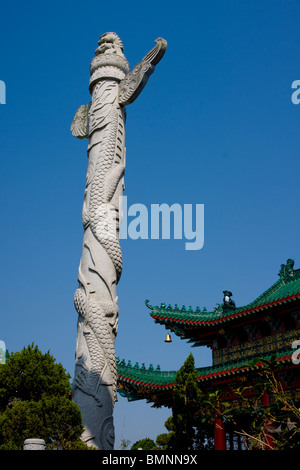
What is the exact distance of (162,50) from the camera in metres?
9.13

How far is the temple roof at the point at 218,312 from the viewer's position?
49.9ft

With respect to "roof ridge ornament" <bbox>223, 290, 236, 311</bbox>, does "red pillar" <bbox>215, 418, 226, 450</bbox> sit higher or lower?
lower

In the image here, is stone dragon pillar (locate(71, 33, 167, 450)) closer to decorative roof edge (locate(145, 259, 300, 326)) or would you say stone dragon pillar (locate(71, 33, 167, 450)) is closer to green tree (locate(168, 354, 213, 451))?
green tree (locate(168, 354, 213, 451))

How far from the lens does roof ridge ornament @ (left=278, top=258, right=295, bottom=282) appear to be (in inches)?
682

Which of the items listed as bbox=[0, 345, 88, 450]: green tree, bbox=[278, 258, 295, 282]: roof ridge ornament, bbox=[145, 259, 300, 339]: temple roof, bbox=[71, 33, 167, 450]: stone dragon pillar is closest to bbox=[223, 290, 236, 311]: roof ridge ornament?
bbox=[145, 259, 300, 339]: temple roof

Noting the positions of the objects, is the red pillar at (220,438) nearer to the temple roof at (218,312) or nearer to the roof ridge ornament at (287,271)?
the temple roof at (218,312)

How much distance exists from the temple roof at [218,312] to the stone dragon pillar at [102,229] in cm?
748

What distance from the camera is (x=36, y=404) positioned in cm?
558
